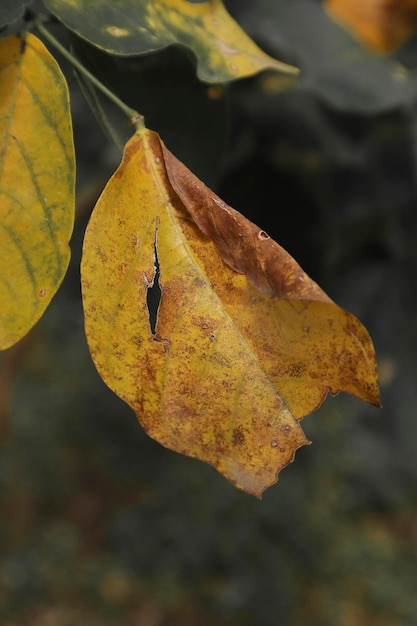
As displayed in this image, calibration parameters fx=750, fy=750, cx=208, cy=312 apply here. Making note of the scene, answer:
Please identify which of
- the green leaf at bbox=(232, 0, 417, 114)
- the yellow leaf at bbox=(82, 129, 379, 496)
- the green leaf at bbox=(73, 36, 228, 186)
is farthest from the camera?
the green leaf at bbox=(232, 0, 417, 114)

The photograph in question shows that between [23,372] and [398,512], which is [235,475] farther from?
[23,372]

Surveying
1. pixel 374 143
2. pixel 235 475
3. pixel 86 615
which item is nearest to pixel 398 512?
pixel 86 615

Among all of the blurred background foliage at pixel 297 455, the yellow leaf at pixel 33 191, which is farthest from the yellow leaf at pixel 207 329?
the blurred background foliage at pixel 297 455

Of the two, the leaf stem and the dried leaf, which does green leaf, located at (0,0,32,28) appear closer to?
the leaf stem

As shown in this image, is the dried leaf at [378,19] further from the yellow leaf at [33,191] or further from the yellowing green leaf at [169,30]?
the yellow leaf at [33,191]

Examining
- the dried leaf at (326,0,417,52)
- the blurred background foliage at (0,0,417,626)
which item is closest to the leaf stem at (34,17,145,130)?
the blurred background foliage at (0,0,417,626)

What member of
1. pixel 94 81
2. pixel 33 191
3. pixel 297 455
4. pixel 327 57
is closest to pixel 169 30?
pixel 94 81
